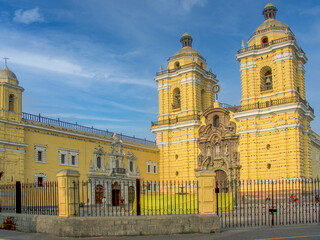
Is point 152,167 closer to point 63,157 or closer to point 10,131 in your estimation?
point 63,157

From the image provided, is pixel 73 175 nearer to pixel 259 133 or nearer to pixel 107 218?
pixel 107 218

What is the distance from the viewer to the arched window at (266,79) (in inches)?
1442

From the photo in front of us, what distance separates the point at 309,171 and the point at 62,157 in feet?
67.8

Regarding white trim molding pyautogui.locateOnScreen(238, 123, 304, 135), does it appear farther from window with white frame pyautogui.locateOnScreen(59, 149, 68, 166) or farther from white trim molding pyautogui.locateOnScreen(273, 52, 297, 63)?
window with white frame pyautogui.locateOnScreen(59, 149, 68, 166)

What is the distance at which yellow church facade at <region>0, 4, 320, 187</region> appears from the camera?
28811 mm

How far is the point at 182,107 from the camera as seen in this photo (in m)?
41.2

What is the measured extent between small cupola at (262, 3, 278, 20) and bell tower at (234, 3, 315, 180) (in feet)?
0.30

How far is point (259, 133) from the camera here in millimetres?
35469

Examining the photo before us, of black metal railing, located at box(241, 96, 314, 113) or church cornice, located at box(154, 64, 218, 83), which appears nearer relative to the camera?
black metal railing, located at box(241, 96, 314, 113)

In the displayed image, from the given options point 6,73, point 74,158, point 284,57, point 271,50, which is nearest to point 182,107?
point 271,50

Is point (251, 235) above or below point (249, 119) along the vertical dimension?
below

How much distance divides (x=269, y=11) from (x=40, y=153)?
2470 centimetres

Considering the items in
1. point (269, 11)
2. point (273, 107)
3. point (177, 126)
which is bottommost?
point (177, 126)

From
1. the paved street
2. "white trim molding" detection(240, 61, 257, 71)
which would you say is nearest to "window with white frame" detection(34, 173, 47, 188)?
the paved street
